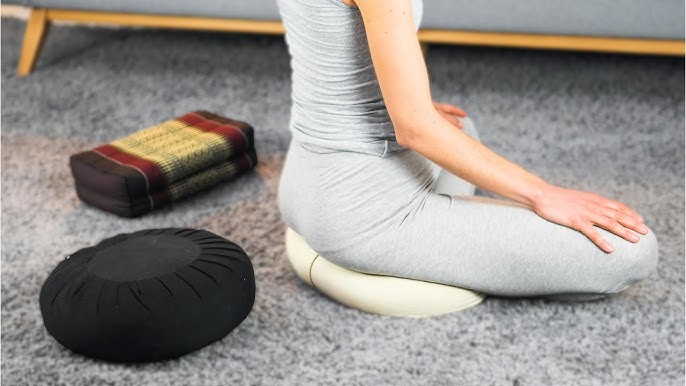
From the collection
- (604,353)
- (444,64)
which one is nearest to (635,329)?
(604,353)

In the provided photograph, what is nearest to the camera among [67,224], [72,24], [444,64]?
[67,224]

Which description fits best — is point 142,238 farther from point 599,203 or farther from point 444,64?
point 444,64

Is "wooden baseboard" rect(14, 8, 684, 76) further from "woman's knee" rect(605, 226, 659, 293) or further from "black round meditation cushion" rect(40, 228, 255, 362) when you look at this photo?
"black round meditation cushion" rect(40, 228, 255, 362)

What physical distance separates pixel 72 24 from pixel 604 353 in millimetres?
2338

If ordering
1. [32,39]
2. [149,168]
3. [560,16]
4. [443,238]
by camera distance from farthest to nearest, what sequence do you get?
[32,39] < [560,16] < [149,168] < [443,238]

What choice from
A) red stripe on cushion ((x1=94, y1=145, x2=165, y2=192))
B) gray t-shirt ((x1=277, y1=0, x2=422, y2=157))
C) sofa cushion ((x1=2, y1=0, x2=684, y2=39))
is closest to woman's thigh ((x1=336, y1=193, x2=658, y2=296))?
gray t-shirt ((x1=277, y1=0, x2=422, y2=157))

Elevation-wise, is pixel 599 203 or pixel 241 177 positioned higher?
pixel 599 203

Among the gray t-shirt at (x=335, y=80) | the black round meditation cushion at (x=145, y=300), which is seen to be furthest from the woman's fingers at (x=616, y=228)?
the black round meditation cushion at (x=145, y=300)

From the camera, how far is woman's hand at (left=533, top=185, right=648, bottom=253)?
4.45ft

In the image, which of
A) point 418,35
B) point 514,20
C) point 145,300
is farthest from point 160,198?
point 514,20

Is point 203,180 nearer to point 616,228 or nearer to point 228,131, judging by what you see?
point 228,131

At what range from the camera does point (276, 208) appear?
182 centimetres

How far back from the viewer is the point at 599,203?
4.56 ft

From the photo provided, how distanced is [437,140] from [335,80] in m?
0.18
